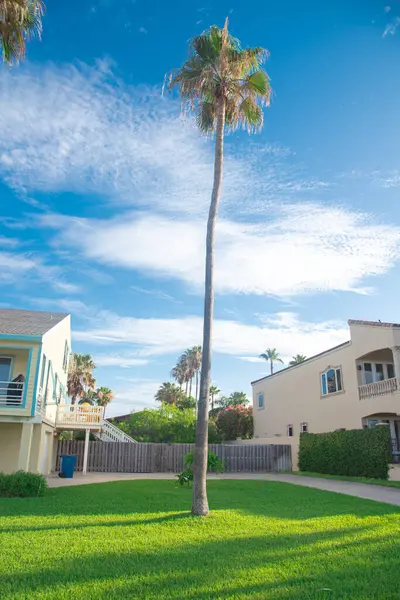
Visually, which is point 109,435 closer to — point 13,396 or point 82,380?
point 13,396

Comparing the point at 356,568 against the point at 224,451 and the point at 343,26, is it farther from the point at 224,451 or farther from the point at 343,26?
the point at 224,451

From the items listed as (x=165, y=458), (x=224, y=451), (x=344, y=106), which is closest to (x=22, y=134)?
(x=344, y=106)

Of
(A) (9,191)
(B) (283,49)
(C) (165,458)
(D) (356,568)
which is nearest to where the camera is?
(D) (356,568)

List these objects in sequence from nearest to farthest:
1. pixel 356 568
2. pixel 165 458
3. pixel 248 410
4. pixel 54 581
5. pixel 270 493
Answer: pixel 54 581
pixel 356 568
pixel 270 493
pixel 165 458
pixel 248 410

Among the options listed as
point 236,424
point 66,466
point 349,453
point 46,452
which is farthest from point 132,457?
point 236,424

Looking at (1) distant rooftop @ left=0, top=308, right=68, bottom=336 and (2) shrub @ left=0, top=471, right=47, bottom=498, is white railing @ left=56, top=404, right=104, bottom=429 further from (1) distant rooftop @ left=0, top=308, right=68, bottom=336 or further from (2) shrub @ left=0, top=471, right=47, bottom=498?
(2) shrub @ left=0, top=471, right=47, bottom=498

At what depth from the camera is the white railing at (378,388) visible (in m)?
22.4

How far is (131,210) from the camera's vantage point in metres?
18.1

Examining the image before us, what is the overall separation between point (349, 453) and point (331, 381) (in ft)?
20.3

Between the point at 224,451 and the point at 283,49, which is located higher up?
the point at 283,49

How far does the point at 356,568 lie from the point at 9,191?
16606mm

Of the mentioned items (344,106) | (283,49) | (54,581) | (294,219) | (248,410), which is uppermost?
(283,49)

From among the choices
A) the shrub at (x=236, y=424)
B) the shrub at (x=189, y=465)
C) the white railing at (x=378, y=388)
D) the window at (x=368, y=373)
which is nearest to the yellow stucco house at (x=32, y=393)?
the shrub at (x=189, y=465)

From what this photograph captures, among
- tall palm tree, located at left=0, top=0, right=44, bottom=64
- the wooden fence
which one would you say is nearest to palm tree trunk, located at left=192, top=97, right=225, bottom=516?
tall palm tree, located at left=0, top=0, right=44, bottom=64
